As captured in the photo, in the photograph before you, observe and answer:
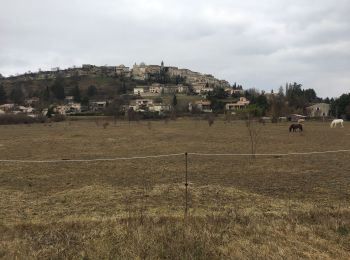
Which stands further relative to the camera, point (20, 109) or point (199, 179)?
point (20, 109)

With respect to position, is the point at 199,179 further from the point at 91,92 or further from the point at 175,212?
the point at 91,92

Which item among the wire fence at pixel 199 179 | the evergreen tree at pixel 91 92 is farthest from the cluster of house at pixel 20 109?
the wire fence at pixel 199 179

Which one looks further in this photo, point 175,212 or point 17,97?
point 17,97

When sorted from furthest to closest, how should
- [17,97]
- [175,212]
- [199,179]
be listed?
[17,97] → [199,179] → [175,212]

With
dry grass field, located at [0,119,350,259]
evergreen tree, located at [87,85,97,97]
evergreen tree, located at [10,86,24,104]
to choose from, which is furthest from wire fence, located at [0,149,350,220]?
evergreen tree, located at [87,85,97,97]

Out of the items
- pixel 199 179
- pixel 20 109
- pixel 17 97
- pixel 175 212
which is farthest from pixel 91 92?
pixel 175 212

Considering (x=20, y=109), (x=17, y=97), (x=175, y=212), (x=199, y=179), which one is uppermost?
(x=17, y=97)

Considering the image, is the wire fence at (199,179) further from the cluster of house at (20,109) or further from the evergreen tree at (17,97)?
the evergreen tree at (17,97)

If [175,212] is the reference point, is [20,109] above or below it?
above

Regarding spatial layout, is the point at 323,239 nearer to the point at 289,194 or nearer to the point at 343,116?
the point at 289,194

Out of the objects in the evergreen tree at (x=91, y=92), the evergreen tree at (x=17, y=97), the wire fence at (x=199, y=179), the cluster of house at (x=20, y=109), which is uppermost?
the evergreen tree at (x=91, y=92)

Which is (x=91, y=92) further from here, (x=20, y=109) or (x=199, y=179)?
(x=199, y=179)

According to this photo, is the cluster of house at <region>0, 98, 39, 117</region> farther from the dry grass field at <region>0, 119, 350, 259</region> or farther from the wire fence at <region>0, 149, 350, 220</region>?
the dry grass field at <region>0, 119, 350, 259</region>

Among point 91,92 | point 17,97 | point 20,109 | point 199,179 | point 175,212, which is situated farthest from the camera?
point 91,92
